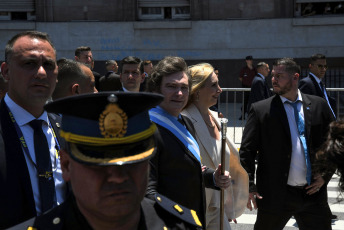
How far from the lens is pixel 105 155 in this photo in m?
1.85

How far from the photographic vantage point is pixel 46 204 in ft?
8.34

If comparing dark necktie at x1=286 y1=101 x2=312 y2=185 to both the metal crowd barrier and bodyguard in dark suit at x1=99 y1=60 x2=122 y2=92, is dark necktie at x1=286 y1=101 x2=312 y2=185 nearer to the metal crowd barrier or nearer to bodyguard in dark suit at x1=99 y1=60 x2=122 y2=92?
bodyguard in dark suit at x1=99 y1=60 x2=122 y2=92

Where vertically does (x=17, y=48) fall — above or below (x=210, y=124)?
above

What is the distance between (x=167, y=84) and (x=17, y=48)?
4.45 ft

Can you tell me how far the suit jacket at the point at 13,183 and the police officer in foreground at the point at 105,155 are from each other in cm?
47

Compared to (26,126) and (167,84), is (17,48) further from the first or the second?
(167,84)

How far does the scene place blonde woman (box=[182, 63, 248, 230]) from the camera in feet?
14.4

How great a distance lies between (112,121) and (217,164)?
105 inches

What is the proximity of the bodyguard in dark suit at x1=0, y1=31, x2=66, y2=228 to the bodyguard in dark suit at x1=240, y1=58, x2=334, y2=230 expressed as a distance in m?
2.82

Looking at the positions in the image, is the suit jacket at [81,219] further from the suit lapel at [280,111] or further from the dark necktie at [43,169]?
the suit lapel at [280,111]

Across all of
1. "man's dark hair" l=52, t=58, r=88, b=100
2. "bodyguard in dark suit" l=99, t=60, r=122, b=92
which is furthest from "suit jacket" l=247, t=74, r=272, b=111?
"man's dark hair" l=52, t=58, r=88, b=100

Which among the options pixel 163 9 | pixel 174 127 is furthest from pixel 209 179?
pixel 163 9

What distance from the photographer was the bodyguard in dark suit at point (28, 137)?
247cm

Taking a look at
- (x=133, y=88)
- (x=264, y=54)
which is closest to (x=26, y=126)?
(x=133, y=88)
